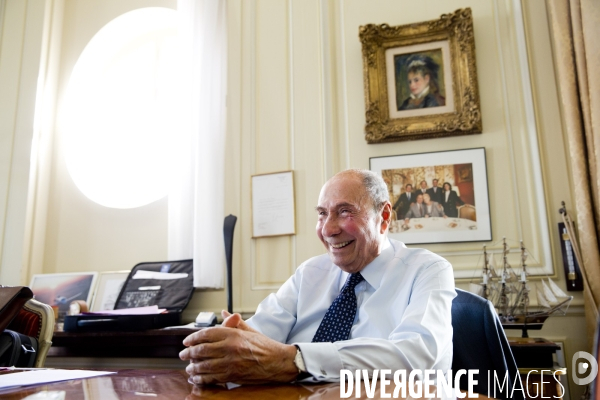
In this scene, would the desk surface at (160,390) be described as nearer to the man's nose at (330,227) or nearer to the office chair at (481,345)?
the office chair at (481,345)

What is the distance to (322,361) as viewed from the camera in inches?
45.2

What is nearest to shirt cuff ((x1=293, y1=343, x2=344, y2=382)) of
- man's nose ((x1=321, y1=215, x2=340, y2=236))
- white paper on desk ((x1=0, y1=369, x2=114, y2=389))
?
white paper on desk ((x1=0, y1=369, x2=114, y2=389))

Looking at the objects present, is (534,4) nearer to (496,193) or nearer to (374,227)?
(496,193)

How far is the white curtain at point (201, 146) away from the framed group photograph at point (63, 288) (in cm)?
62

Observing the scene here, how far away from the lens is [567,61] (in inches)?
106

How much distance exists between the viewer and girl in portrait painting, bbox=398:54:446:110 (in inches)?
119

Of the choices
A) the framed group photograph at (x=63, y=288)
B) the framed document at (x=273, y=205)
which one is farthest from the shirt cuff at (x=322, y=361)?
the framed group photograph at (x=63, y=288)

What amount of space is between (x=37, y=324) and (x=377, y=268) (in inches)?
61.1

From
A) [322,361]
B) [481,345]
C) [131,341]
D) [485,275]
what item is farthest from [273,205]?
[322,361]

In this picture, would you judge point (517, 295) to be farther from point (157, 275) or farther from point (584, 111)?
point (157, 275)

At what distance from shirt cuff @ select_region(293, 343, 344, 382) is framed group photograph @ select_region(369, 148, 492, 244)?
1.79 m

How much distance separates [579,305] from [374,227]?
1.47m

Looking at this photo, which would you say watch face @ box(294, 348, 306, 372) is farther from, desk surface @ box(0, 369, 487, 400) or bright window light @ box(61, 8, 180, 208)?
bright window light @ box(61, 8, 180, 208)

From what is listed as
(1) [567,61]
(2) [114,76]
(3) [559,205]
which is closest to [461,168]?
(3) [559,205]
